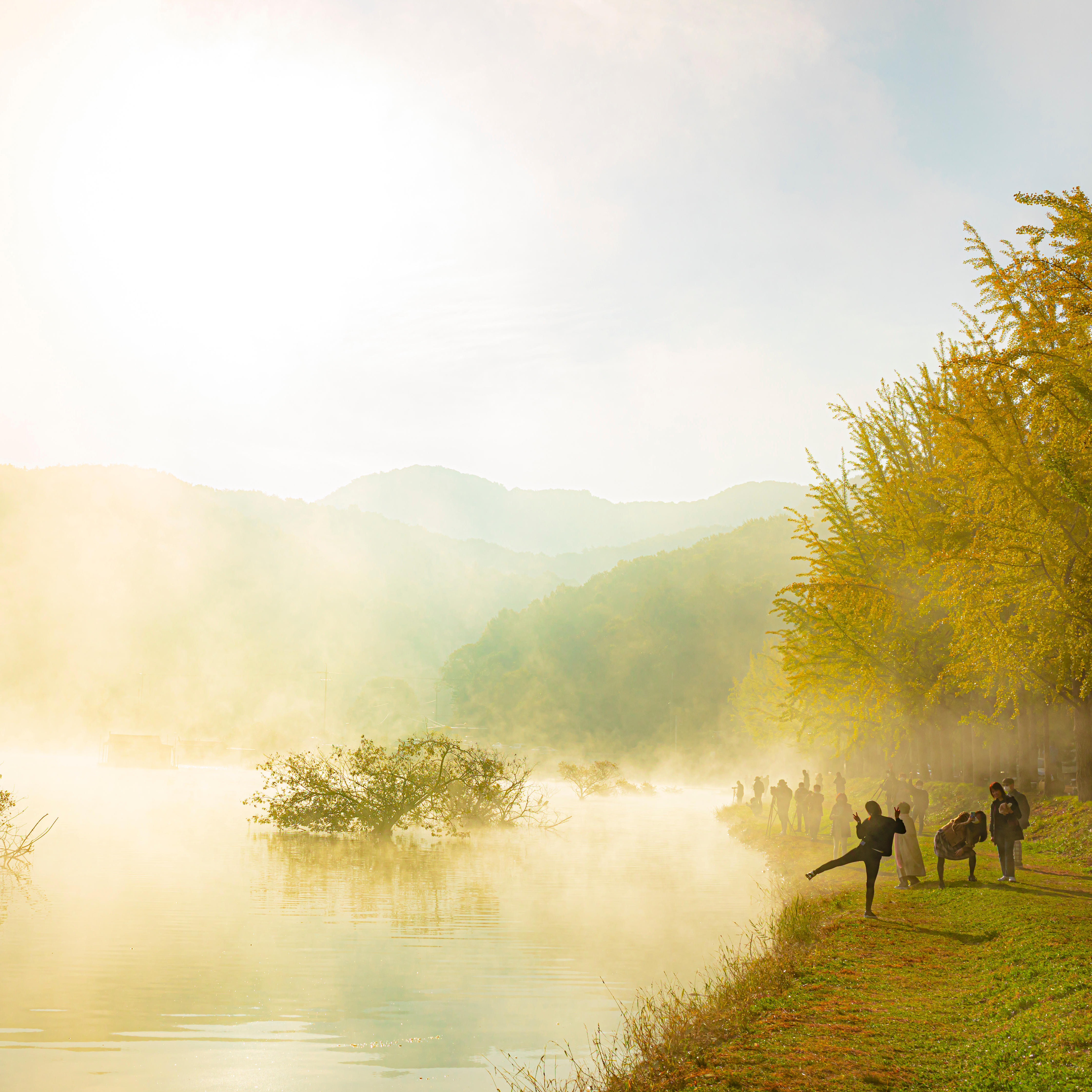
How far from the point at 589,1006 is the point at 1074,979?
294 inches

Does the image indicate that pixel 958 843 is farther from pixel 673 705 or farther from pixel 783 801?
pixel 673 705

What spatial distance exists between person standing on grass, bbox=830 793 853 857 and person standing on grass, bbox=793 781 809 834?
762cm

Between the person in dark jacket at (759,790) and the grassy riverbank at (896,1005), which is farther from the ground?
the grassy riverbank at (896,1005)

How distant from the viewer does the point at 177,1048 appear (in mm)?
13266

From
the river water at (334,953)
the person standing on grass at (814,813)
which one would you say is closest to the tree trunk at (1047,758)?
the person standing on grass at (814,813)

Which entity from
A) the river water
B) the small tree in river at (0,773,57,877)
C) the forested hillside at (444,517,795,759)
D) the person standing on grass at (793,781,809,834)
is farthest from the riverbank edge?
the forested hillside at (444,517,795,759)

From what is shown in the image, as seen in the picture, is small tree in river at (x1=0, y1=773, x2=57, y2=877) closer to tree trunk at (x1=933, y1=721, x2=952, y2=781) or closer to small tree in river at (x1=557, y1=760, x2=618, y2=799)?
tree trunk at (x1=933, y1=721, x2=952, y2=781)

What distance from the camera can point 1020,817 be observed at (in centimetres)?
1986

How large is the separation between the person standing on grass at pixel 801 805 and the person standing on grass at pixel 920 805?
4588 millimetres

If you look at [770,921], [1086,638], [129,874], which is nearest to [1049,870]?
[1086,638]

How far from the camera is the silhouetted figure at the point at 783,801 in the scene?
36094 mm

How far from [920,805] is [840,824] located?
4.30 metres

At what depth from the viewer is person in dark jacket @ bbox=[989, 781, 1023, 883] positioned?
746 inches

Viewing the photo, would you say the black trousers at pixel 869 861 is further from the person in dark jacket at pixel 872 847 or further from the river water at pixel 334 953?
the river water at pixel 334 953
